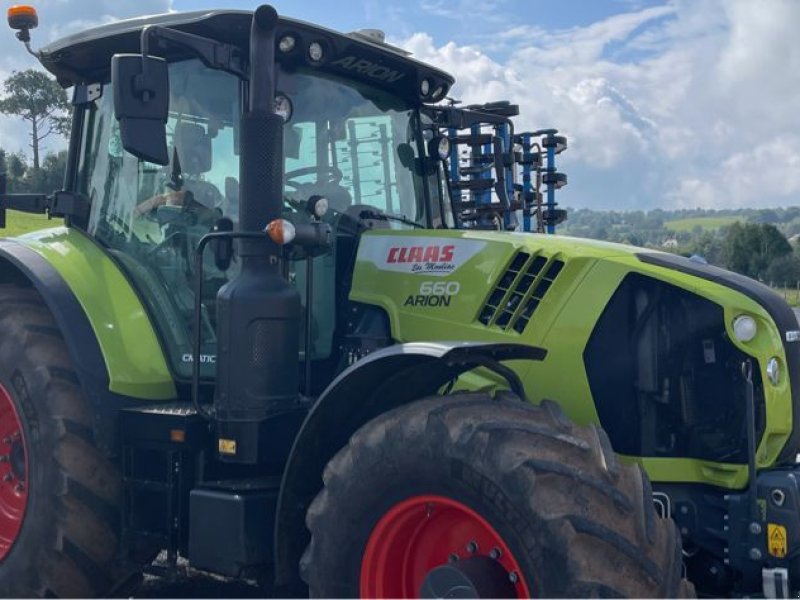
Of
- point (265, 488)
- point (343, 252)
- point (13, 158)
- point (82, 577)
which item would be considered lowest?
point (82, 577)

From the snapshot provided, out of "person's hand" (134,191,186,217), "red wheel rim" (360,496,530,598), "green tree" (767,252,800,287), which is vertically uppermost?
"green tree" (767,252,800,287)

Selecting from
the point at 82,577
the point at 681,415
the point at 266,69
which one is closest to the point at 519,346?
the point at 681,415

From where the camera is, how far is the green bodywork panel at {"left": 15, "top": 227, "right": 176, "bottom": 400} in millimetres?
4387

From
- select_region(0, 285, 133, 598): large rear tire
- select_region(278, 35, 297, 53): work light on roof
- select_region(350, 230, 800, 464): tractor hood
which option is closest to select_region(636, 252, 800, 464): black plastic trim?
select_region(350, 230, 800, 464): tractor hood

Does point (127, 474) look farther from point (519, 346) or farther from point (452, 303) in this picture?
point (519, 346)

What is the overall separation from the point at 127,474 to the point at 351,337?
4.05 feet

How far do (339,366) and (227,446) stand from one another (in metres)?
0.67

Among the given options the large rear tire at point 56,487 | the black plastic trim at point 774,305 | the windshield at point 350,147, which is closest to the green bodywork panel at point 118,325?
the large rear tire at point 56,487

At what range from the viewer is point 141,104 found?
3768mm

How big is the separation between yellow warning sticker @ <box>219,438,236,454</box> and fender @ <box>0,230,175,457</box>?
23.1 inches

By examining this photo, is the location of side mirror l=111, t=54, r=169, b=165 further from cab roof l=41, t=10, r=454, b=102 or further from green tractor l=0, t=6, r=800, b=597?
cab roof l=41, t=10, r=454, b=102

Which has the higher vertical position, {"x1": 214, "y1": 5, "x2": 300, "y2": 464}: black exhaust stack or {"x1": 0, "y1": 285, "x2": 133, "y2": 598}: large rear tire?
{"x1": 214, "y1": 5, "x2": 300, "y2": 464}: black exhaust stack

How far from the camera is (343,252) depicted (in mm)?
4453

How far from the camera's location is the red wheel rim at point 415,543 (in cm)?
323
